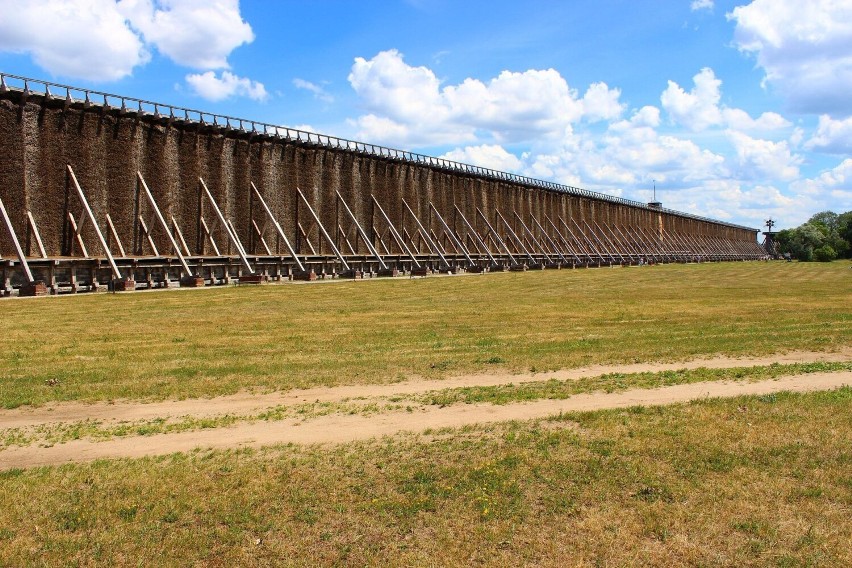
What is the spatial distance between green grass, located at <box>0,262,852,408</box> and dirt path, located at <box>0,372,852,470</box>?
2.52m

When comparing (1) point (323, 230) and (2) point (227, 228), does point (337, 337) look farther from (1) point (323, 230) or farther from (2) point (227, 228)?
(1) point (323, 230)

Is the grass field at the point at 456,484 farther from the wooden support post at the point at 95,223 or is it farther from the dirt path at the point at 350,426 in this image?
the wooden support post at the point at 95,223

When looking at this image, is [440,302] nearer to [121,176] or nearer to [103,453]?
[103,453]

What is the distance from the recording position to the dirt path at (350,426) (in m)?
8.30

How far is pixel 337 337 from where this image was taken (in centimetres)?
1788

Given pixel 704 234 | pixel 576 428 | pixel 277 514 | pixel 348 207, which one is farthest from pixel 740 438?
pixel 704 234

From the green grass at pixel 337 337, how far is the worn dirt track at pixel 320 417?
73cm

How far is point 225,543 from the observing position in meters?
5.79

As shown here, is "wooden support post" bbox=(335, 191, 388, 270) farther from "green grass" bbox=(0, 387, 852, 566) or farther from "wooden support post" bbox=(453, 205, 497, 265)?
"green grass" bbox=(0, 387, 852, 566)

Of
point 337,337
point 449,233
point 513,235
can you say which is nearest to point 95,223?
point 337,337

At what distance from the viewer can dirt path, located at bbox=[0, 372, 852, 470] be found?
27.2 ft

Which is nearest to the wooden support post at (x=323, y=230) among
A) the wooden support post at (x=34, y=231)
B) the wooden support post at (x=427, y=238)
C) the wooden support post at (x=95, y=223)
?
the wooden support post at (x=427, y=238)

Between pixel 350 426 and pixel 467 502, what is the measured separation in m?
3.20

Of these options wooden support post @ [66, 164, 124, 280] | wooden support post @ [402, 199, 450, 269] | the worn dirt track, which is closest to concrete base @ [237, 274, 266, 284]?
wooden support post @ [66, 164, 124, 280]
